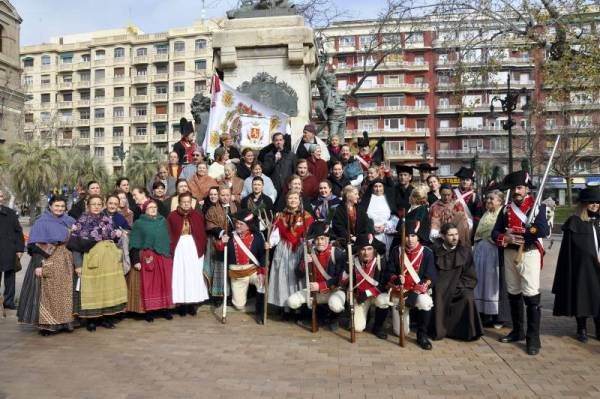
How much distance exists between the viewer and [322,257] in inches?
295

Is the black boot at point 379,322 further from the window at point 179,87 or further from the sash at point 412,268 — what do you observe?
the window at point 179,87

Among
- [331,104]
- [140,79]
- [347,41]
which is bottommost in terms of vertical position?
[331,104]

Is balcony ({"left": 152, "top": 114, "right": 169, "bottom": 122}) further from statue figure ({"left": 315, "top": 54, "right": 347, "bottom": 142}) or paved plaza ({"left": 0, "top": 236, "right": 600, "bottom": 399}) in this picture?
paved plaza ({"left": 0, "top": 236, "right": 600, "bottom": 399})

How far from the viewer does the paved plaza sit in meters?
5.23

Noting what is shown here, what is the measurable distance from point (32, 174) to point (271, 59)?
99.8 feet

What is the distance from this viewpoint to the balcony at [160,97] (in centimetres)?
7500

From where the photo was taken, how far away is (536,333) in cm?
655

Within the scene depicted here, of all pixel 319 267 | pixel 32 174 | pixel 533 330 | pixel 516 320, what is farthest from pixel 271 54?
pixel 32 174

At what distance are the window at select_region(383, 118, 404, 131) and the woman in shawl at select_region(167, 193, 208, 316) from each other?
60.8 metres

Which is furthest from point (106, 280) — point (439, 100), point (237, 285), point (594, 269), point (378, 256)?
point (439, 100)

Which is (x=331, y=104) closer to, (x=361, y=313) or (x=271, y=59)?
(x=271, y=59)

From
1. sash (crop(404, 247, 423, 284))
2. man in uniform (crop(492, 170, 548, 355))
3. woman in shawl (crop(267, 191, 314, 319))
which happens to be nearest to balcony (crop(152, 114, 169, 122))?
woman in shawl (crop(267, 191, 314, 319))

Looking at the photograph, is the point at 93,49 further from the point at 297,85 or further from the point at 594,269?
the point at 594,269

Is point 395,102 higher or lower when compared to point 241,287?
higher
